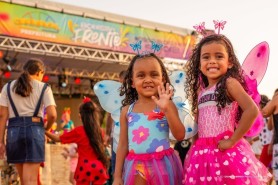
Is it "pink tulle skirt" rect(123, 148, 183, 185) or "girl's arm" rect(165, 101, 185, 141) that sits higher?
"girl's arm" rect(165, 101, 185, 141)

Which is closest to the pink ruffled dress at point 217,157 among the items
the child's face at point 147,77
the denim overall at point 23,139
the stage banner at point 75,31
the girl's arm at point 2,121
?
the child's face at point 147,77

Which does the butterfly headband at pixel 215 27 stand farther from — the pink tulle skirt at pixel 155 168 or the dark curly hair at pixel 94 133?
the dark curly hair at pixel 94 133

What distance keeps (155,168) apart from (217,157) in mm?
354

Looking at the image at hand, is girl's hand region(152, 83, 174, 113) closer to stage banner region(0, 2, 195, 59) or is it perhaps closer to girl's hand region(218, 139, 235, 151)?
girl's hand region(218, 139, 235, 151)

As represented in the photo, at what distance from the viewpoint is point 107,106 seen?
3.56m

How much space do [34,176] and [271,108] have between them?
2.30 m

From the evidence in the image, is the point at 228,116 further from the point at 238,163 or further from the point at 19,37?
the point at 19,37

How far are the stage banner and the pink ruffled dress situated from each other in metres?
7.28

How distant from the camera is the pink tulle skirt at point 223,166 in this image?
2076 mm

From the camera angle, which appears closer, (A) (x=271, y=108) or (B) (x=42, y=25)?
(A) (x=271, y=108)

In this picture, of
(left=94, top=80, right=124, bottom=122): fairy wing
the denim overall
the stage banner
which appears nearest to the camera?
(left=94, top=80, right=124, bottom=122): fairy wing

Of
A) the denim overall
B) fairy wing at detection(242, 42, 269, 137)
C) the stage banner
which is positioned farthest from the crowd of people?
the stage banner

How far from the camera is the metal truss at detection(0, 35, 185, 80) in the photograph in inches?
413

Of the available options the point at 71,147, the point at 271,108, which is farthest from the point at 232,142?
the point at 71,147
